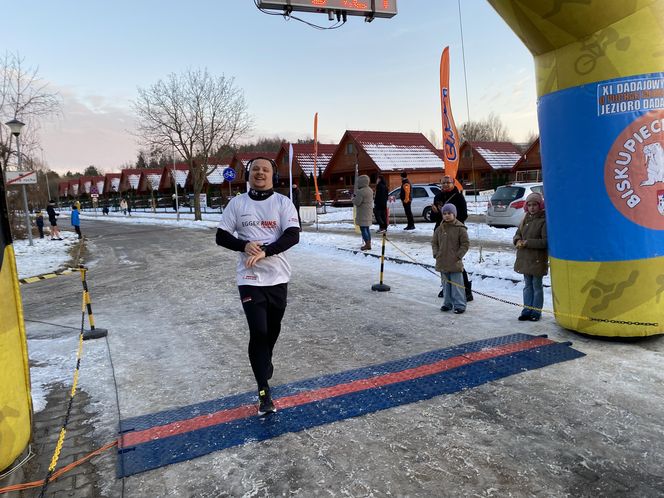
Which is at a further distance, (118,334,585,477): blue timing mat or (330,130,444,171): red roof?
(330,130,444,171): red roof

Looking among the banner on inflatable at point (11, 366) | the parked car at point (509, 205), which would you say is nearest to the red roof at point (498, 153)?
the parked car at point (509, 205)

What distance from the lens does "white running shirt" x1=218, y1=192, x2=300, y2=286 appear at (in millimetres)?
3590

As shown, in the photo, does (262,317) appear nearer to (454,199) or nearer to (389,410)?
(389,410)

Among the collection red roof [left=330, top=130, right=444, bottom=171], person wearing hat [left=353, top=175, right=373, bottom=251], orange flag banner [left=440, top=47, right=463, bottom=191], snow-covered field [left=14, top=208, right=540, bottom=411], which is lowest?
snow-covered field [left=14, top=208, right=540, bottom=411]

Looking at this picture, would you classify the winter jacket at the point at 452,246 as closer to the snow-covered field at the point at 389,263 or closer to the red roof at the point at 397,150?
the snow-covered field at the point at 389,263

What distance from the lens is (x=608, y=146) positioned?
4691mm

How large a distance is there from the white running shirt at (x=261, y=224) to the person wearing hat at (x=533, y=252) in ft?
11.5

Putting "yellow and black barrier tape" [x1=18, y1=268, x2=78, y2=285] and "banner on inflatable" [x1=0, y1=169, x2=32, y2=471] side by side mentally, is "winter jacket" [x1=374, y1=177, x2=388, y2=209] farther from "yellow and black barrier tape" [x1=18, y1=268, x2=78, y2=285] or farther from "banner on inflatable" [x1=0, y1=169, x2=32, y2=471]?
"banner on inflatable" [x1=0, y1=169, x2=32, y2=471]

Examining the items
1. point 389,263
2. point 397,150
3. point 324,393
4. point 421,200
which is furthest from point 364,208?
point 397,150

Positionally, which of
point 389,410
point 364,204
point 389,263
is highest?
point 364,204

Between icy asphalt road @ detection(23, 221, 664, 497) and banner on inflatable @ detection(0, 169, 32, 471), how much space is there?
574 millimetres

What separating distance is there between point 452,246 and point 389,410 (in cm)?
336

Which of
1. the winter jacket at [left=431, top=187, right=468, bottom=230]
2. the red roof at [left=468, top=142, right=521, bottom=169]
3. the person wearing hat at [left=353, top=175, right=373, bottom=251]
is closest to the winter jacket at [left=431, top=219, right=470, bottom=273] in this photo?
the winter jacket at [left=431, top=187, right=468, bottom=230]

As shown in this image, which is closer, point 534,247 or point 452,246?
point 534,247
